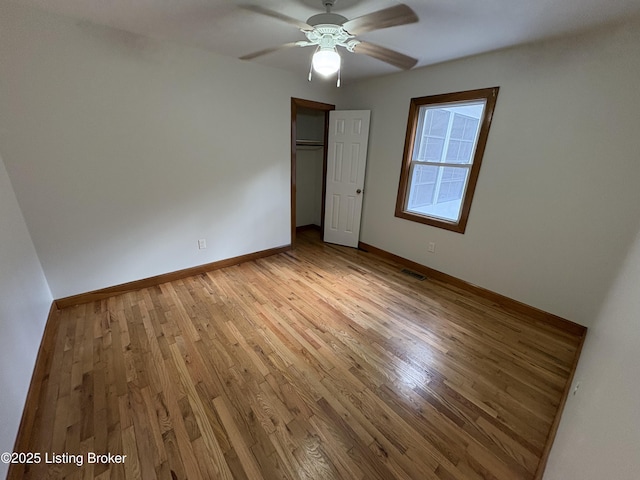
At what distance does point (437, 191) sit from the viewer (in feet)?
10.5

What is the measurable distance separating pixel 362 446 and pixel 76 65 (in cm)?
334

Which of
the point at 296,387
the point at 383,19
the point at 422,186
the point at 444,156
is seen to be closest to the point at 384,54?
the point at 383,19

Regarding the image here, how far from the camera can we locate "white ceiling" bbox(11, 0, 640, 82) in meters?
1.60

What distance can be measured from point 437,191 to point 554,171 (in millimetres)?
1161

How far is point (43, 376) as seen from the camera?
1.67 metres

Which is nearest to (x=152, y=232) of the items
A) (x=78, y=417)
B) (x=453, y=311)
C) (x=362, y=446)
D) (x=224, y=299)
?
(x=224, y=299)

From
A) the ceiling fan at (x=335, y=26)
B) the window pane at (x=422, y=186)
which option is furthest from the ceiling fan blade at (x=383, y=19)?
the window pane at (x=422, y=186)

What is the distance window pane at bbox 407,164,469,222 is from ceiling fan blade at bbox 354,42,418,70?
4.14 ft

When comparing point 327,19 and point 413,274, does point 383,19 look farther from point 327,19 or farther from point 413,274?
point 413,274

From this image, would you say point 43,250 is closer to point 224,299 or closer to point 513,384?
point 224,299

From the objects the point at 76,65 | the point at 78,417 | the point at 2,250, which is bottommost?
the point at 78,417

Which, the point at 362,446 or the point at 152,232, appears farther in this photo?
the point at 152,232

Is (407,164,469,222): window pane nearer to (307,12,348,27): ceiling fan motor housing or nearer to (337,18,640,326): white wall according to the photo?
(337,18,640,326): white wall

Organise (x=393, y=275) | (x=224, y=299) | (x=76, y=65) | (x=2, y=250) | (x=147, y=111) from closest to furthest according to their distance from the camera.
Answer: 1. (x=2, y=250)
2. (x=76, y=65)
3. (x=147, y=111)
4. (x=224, y=299)
5. (x=393, y=275)
